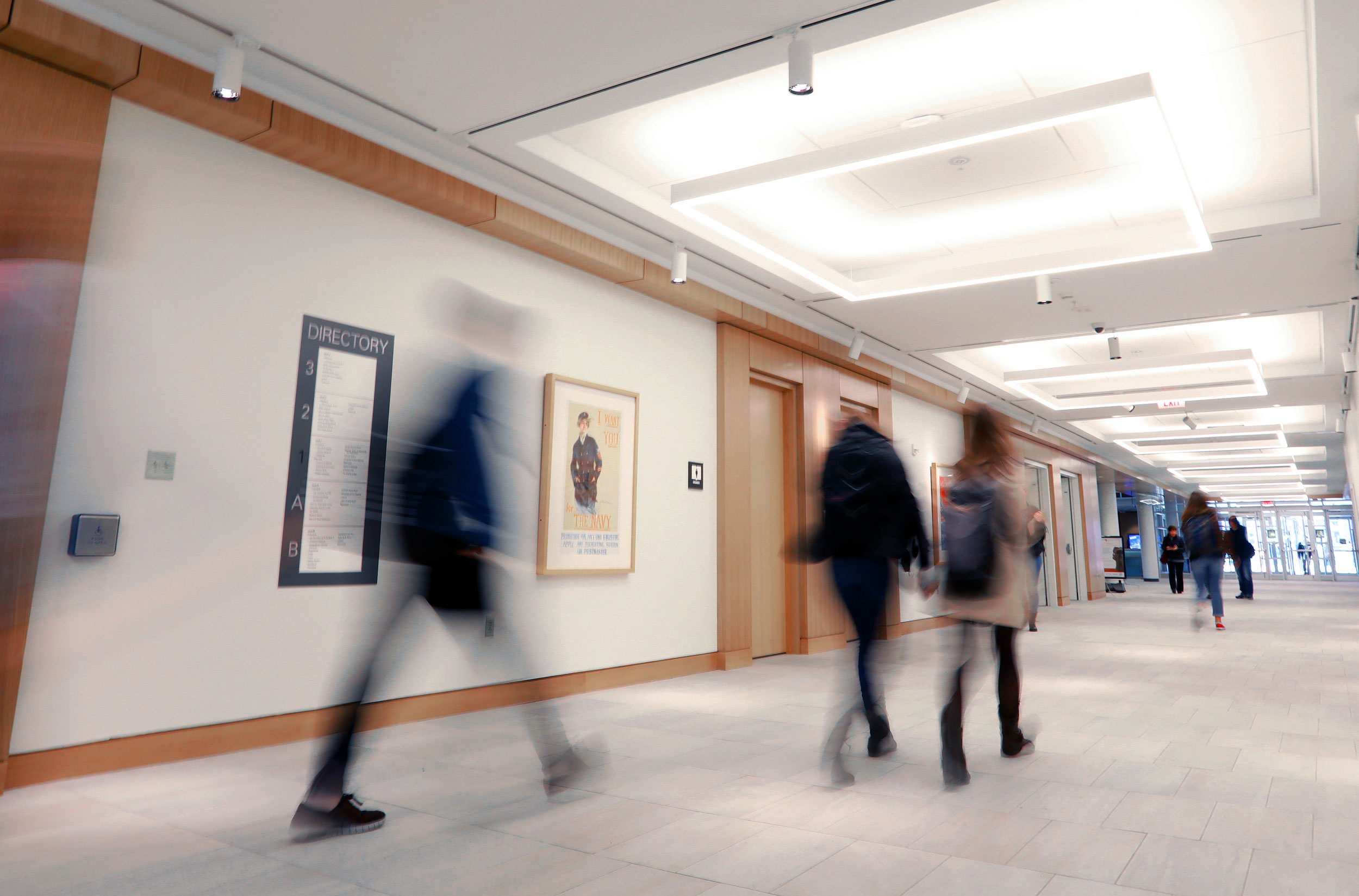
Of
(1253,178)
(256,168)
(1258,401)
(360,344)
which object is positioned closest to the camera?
(256,168)

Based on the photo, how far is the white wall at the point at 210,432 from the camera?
319cm

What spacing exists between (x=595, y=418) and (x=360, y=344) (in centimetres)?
180

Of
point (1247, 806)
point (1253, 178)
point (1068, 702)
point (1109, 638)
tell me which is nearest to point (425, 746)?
point (1247, 806)

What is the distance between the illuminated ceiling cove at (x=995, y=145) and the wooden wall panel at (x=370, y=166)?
547mm

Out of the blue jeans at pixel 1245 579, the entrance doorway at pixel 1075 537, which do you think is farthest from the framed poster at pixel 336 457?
the blue jeans at pixel 1245 579

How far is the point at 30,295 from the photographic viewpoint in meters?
3.06

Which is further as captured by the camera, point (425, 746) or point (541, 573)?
point (541, 573)

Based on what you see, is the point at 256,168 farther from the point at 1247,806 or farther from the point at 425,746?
the point at 1247,806

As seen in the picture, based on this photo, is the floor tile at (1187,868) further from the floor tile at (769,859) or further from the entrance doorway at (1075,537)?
the entrance doorway at (1075,537)

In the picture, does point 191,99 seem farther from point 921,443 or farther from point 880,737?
point 921,443

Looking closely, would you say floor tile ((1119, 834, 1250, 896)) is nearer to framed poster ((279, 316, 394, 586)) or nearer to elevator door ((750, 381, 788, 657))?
framed poster ((279, 316, 394, 586))

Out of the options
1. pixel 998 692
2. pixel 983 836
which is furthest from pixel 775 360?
pixel 983 836

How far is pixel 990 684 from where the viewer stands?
5750mm

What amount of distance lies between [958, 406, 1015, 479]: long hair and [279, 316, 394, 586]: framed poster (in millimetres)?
3003
